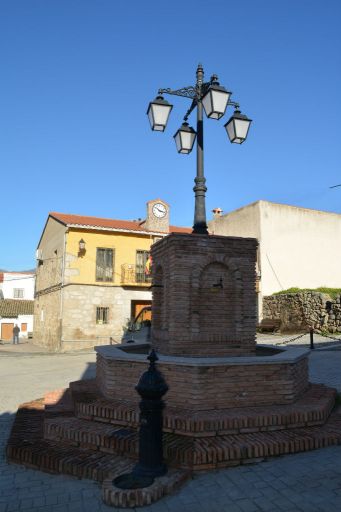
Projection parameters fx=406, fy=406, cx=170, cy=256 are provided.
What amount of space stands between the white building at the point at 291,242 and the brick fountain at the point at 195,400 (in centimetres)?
1703

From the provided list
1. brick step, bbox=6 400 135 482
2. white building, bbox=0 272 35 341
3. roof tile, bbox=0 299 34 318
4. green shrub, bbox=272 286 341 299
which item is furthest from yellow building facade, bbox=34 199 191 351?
brick step, bbox=6 400 135 482

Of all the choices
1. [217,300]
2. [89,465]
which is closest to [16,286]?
[217,300]

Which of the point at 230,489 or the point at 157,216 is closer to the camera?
the point at 230,489

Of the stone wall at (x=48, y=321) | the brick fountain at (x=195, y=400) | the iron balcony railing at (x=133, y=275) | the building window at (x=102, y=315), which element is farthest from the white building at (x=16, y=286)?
the brick fountain at (x=195, y=400)

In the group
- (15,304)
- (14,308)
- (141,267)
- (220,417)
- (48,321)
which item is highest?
(141,267)

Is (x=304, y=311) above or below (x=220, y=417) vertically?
above

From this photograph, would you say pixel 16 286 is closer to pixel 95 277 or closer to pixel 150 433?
pixel 95 277

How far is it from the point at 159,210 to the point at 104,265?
515 centimetres

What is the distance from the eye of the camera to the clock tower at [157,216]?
25.1 m

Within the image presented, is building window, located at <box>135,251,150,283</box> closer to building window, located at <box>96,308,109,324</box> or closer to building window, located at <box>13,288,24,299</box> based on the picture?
building window, located at <box>96,308,109,324</box>

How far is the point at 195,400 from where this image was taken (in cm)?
509

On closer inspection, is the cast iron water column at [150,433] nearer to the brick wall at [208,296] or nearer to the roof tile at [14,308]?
the brick wall at [208,296]

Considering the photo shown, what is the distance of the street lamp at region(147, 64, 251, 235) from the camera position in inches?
243

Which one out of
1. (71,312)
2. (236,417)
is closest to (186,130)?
(236,417)
